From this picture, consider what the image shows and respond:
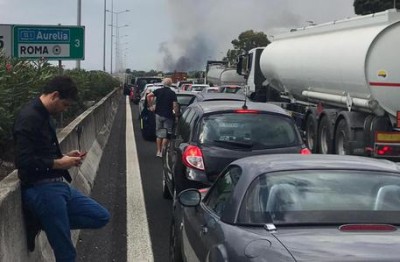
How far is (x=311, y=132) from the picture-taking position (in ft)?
58.9

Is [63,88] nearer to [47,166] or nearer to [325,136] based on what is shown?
[47,166]

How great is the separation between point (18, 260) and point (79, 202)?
0.66 m

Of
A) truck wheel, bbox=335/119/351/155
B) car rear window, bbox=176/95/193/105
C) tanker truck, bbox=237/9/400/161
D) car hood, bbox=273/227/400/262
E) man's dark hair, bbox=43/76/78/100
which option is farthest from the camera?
car rear window, bbox=176/95/193/105

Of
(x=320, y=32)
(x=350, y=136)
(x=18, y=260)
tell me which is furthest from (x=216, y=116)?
(x=320, y=32)

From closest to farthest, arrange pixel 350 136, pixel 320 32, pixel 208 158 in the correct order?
pixel 208 158
pixel 350 136
pixel 320 32

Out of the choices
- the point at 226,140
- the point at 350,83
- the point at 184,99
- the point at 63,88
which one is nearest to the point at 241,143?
the point at 226,140

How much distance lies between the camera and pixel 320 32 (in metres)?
17.9

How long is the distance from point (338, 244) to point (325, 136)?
1303cm

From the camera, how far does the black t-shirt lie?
15766mm

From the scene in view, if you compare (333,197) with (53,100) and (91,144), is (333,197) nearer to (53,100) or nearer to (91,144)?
(53,100)

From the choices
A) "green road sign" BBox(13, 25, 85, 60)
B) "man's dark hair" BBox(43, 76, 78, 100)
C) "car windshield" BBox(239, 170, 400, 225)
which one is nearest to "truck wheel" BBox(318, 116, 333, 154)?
"green road sign" BBox(13, 25, 85, 60)

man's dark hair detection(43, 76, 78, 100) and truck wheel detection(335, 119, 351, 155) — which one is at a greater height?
man's dark hair detection(43, 76, 78, 100)

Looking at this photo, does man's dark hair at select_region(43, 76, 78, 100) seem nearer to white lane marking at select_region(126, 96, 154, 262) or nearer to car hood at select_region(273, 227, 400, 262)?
car hood at select_region(273, 227, 400, 262)

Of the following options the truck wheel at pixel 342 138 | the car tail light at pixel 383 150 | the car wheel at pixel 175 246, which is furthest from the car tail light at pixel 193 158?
the truck wheel at pixel 342 138
